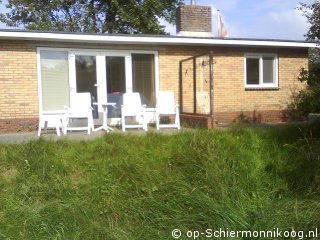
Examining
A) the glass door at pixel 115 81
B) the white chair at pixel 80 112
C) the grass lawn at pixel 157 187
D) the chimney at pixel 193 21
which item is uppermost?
the chimney at pixel 193 21

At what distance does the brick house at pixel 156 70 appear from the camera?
10.7 metres

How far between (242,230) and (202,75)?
923 centimetres

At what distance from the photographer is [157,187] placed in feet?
15.7

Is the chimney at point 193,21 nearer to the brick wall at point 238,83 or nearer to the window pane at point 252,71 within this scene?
the brick wall at point 238,83

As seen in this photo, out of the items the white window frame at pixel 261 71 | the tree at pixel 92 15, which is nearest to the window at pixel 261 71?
the white window frame at pixel 261 71

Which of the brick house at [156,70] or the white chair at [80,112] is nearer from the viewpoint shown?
the white chair at [80,112]

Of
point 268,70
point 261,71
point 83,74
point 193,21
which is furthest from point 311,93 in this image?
point 83,74

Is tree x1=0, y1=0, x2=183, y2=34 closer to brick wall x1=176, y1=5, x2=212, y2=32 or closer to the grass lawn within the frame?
brick wall x1=176, y1=5, x2=212, y2=32

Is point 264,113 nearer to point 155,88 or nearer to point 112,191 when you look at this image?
point 155,88

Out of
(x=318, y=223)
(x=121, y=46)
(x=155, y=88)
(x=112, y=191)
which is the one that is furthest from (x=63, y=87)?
(x=318, y=223)

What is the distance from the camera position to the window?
13.6 m

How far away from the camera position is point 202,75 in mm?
12719

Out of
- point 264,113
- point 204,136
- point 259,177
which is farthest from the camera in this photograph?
point 264,113

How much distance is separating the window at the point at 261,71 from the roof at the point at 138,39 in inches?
24.0
